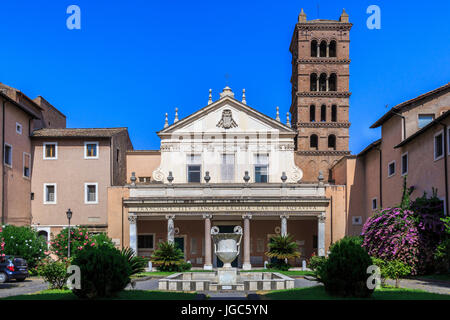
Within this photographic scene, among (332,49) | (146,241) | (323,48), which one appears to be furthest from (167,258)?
(332,49)

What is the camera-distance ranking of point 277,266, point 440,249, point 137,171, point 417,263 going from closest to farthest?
point 440,249 < point 417,263 < point 277,266 < point 137,171

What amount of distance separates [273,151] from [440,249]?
63.6ft

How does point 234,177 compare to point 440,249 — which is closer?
point 440,249

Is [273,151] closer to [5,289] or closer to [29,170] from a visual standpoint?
[29,170]

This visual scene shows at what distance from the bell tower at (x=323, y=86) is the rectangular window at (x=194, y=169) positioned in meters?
Result: 13.8

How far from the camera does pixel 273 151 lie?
136 ft

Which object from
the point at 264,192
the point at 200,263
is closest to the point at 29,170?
the point at 200,263

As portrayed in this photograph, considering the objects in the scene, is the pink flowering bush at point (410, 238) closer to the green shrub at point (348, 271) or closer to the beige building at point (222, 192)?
the beige building at point (222, 192)

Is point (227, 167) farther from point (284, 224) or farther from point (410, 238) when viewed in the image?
point (410, 238)

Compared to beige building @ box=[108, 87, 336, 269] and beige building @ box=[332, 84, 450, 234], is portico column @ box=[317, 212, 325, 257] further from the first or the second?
beige building @ box=[332, 84, 450, 234]

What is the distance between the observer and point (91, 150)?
40688mm

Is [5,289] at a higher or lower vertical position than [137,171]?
lower

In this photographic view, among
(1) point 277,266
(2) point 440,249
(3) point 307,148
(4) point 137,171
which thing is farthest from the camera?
(3) point 307,148

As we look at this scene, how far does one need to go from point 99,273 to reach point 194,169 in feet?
89.7
